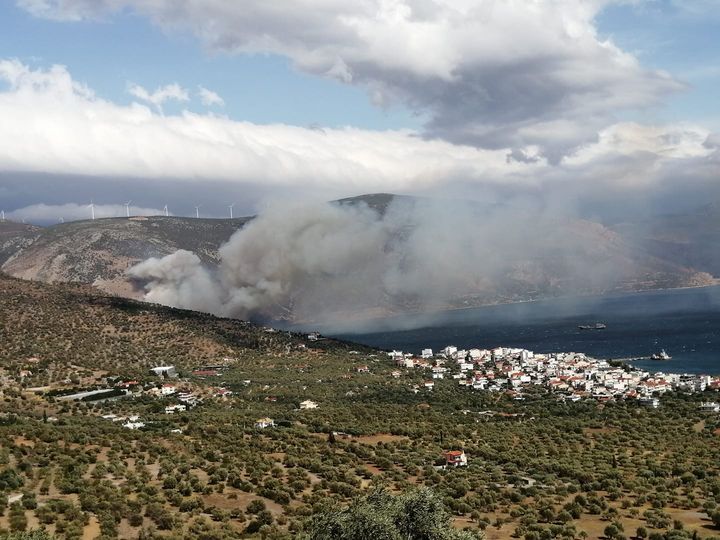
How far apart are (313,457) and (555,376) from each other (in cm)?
Result: 6544

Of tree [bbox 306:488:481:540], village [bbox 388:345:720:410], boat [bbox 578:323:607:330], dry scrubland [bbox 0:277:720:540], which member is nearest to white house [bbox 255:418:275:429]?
dry scrubland [bbox 0:277:720:540]

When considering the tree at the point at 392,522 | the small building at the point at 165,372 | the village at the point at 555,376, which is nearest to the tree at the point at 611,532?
the tree at the point at 392,522

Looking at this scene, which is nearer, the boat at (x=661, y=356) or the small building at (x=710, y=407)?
the small building at (x=710, y=407)

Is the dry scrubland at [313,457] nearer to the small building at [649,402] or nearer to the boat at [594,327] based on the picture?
the small building at [649,402]

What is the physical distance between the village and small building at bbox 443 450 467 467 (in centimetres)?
3628

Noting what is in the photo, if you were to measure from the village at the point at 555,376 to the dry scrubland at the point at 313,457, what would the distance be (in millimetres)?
5712

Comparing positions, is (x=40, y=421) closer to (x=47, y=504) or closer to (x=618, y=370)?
(x=47, y=504)

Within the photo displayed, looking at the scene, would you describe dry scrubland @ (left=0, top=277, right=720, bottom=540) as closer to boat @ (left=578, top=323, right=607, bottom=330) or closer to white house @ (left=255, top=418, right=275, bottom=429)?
white house @ (left=255, top=418, right=275, bottom=429)

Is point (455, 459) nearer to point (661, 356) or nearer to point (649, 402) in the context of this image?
point (649, 402)

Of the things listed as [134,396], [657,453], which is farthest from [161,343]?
[657,453]

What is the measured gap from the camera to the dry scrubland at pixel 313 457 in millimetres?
26594

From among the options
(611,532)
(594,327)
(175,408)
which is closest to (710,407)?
(611,532)

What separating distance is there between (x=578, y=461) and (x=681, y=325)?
531 ft

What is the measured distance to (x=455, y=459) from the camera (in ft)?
128
